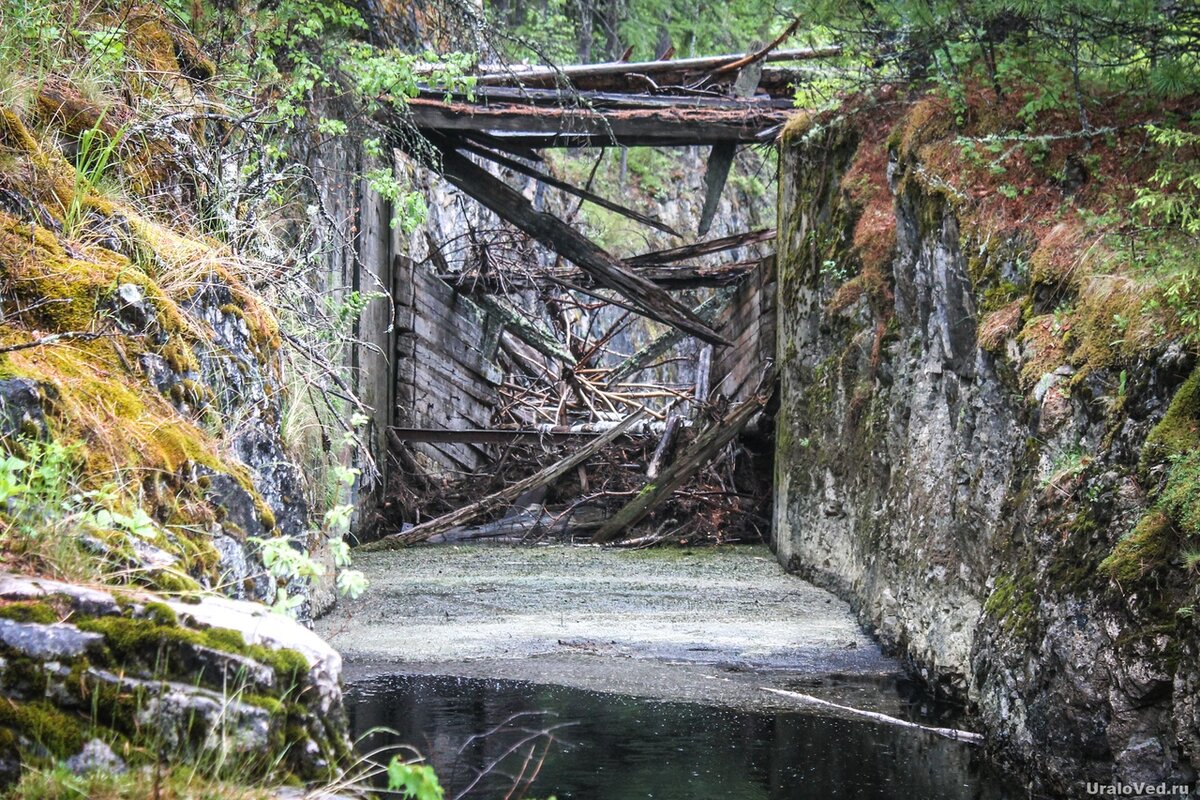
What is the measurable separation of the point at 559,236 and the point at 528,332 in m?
2.25

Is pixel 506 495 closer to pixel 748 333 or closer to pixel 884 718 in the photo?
pixel 748 333

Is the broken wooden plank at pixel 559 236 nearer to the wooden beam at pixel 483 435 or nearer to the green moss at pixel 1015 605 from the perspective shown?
the wooden beam at pixel 483 435

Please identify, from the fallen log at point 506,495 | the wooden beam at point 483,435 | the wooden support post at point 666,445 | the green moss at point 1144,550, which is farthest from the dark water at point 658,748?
the wooden beam at point 483,435

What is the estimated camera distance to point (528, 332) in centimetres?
1357

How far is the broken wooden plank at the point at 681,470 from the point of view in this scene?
11805 millimetres

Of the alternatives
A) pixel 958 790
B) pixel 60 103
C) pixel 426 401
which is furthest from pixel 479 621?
→ pixel 426 401

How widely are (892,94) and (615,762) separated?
19.8ft

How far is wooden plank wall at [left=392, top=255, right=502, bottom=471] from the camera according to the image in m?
13.0

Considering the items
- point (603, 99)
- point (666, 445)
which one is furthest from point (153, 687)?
point (666, 445)

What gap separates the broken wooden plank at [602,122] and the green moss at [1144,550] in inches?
272

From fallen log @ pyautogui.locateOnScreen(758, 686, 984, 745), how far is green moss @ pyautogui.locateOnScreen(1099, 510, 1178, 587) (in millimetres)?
1444

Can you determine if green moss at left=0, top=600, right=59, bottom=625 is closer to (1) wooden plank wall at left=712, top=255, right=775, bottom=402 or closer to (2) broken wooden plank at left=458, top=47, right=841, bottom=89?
(2) broken wooden plank at left=458, top=47, right=841, bottom=89

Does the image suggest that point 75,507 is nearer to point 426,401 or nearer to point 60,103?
point 60,103

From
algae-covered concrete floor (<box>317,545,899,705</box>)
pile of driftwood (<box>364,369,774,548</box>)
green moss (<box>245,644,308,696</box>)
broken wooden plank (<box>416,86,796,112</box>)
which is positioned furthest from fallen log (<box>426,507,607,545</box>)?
green moss (<box>245,644,308,696</box>)
